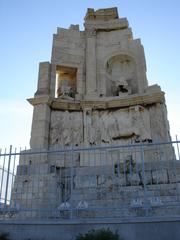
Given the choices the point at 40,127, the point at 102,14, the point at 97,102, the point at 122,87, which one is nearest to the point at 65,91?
the point at 97,102

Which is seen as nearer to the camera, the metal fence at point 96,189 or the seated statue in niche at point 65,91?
the metal fence at point 96,189

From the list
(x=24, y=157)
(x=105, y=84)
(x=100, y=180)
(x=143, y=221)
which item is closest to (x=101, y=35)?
(x=105, y=84)

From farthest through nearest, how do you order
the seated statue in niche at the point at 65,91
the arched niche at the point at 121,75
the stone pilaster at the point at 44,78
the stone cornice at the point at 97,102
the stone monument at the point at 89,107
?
the arched niche at the point at 121,75 → the seated statue in niche at the point at 65,91 → the stone pilaster at the point at 44,78 → the stone cornice at the point at 97,102 → the stone monument at the point at 89,107

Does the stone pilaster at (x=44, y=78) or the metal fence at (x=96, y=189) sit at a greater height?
the stone pilaster at (x=44, y=78)

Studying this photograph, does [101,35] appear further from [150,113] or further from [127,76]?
[150,113]

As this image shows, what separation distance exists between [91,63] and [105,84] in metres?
1.28

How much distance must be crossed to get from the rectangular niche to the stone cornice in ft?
2.51

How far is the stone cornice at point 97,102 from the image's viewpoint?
1180 cm

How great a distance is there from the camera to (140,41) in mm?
14008

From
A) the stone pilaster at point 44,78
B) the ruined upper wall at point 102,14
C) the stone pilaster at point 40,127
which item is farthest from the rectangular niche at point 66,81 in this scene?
the ruined upper wall at point 102,14

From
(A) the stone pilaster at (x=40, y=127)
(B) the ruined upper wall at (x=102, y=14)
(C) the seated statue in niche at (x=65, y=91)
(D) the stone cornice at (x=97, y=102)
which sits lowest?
(A) the stone pilaster at (x=40, y=127)

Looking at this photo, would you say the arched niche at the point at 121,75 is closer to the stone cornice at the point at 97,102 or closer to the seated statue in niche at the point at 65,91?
the stone cornice at the point at 97,102

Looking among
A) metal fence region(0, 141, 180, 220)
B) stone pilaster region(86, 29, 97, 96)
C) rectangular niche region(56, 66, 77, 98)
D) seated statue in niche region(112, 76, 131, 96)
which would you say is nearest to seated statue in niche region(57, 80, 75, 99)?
rectangular niche region(56, 66, 77, 98)

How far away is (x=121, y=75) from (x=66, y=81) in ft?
9.28
